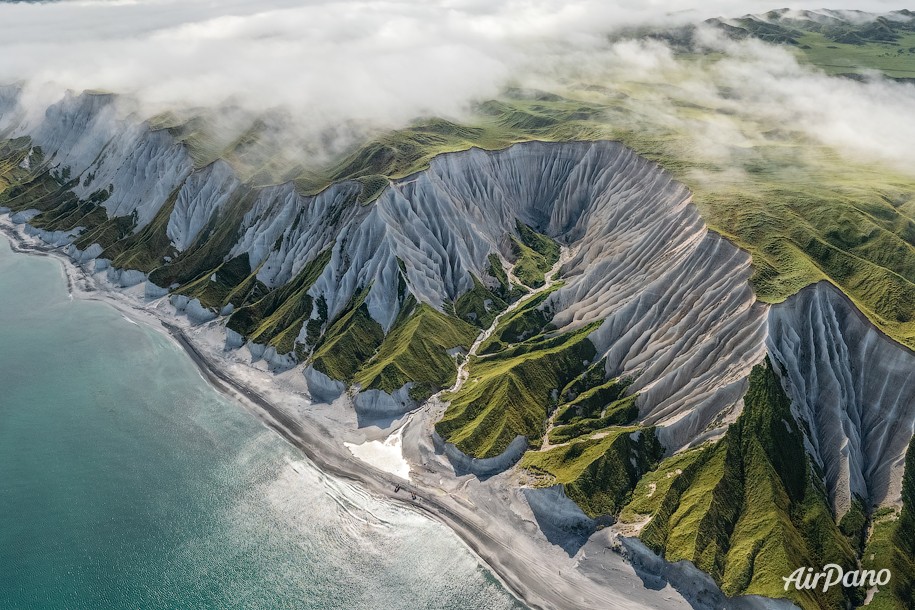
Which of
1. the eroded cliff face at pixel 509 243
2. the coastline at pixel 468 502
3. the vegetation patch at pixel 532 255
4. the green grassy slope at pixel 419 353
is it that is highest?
the eroded cliff face at pixel 509 243

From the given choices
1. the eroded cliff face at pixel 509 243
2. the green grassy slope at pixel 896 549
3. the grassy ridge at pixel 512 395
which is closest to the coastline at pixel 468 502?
the grassy ridge at pixel 512 395

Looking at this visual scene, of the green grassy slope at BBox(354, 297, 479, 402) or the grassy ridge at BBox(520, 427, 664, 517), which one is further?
the green grassy slope at BBox(354, 297, 479, 402)

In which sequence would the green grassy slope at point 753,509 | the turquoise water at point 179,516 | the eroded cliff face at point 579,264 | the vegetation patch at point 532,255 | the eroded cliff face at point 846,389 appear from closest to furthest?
the green grassy slope at point 753,509
the turquoise water at point 179,516
the eroded cliff face at point 846,389
the eroded cliff face at point 579,264
the vegetation patch at point 532,255

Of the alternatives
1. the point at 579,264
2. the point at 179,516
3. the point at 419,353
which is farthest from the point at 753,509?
the point at 179,516

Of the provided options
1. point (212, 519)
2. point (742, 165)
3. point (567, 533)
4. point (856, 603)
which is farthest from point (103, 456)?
point (742, 165)

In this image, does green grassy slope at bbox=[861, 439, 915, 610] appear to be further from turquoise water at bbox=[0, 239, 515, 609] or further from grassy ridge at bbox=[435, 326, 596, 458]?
grassy ridge at bbox=[435, 326, 596, 458]

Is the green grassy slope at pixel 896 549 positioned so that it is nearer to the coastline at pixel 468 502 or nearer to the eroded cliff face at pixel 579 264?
the eroded cliff face at pixel 579 264

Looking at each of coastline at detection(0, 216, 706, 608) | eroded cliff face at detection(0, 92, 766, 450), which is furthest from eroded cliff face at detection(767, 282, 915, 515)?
coastline at detection(0, 216, 706, 608)
